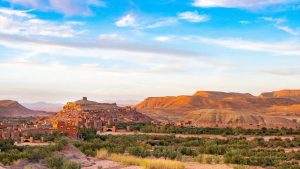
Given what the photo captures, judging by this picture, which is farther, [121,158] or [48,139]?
[48,139]

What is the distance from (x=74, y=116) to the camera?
10069cm

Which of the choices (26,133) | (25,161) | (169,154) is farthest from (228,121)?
(25,161)

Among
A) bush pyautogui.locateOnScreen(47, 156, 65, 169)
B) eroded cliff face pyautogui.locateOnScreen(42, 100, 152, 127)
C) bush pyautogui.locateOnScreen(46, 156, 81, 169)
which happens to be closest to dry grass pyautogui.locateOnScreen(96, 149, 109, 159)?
bush pyautogui.locateOnScreen(46, 156, 81, 169)

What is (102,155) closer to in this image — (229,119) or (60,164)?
(60,164)

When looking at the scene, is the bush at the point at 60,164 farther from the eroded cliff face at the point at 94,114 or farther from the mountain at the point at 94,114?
the mountain at the point at 94,114

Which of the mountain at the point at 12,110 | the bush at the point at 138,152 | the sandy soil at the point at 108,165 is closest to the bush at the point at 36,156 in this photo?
the sandy soil at the point at 108,165

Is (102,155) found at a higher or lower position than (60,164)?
lower

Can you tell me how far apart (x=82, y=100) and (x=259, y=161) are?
3817 inches

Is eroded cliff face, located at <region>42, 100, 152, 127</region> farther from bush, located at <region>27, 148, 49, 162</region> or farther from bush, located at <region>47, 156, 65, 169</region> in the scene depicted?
bush, located at <region>47, 156, 65, 169</region>

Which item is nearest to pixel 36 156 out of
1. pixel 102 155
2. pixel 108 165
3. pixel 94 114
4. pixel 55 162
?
pixel 55 162

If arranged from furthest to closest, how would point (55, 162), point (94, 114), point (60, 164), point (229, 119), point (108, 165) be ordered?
1. point (229, 119)
2. point (94, 114)
3. point (108, 165)
4. point (55, 162)
5. point (60, 164)

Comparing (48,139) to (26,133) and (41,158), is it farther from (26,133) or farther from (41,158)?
(41,158)

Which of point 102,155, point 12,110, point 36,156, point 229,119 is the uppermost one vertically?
point 12,110

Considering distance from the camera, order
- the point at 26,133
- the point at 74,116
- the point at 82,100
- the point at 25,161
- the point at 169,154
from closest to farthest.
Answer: the point at 25,161 < the point at 169,154 < the point at 26,133 < the point at 74,116 < the point at 82,100
